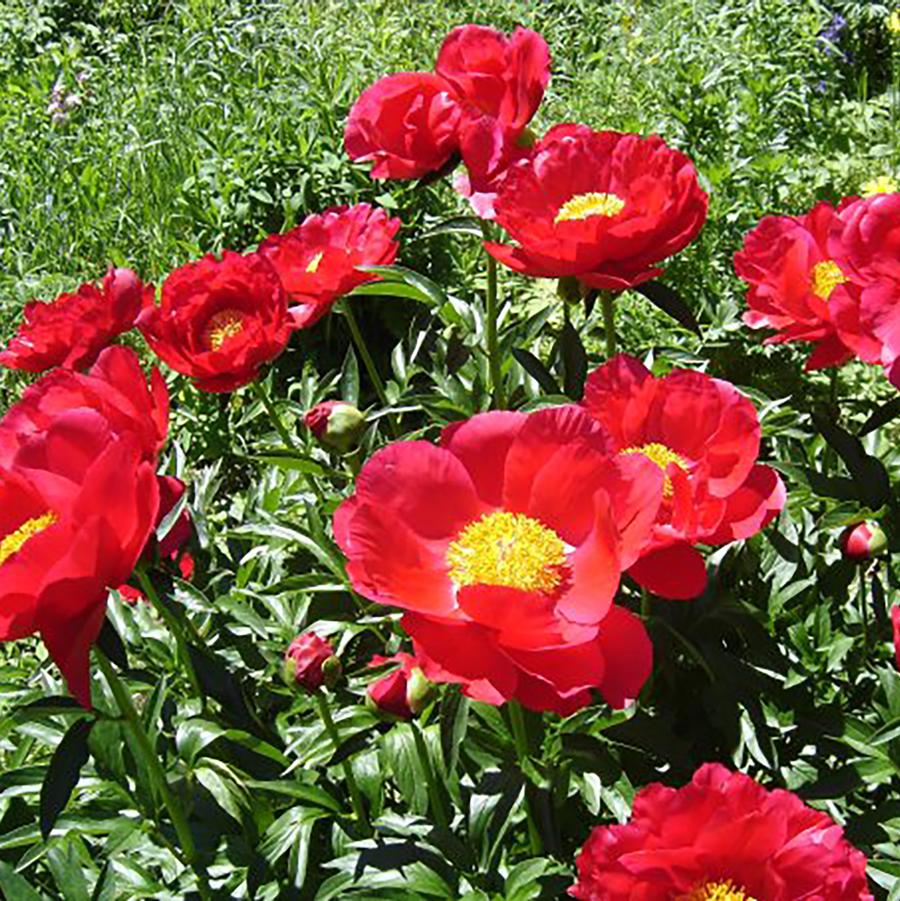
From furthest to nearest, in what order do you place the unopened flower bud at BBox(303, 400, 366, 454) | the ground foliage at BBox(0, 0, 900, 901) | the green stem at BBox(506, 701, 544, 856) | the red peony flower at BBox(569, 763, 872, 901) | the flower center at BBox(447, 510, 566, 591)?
the unopened flower bud at BBox(303, 400, 366, 454) < the ground foliage at BBox(0, 0, 900, 901) < the green stem at BBox(506, 701, 544, 856) < the flower center at BBox(447, 510, 566, 591) < the red peony flower at BBox(569, 763, 872, 901)

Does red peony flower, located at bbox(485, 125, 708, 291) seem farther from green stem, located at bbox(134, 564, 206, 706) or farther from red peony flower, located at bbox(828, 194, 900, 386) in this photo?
green stem, located at bbox(134, 564, 206, 706)

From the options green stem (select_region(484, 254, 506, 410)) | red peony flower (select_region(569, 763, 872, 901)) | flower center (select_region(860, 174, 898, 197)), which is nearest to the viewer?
red peony flower (select_region(569, 763, 872, 901))

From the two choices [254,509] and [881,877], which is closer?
[881,877]

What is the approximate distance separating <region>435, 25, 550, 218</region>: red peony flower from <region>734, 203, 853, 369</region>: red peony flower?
0.28 metres

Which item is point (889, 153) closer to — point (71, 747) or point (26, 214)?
point (26, 214)

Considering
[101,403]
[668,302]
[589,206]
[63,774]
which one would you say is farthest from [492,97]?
[63,774]

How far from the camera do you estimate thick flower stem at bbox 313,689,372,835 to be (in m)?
1.26

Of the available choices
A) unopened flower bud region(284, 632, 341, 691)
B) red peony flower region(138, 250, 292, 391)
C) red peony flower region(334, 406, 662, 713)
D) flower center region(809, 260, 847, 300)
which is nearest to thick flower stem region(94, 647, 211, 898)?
unopened flower bud region(284, 632, 341, 691)

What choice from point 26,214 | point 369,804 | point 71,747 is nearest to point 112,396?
point 71,747

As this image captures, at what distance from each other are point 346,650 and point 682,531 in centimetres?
73

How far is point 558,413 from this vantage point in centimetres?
98

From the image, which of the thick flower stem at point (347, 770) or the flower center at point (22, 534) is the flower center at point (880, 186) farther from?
the flower center at point (22, 534)

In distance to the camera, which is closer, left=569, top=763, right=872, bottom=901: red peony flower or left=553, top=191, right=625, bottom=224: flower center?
left=569, top=763, right=872, bottom=901: red peony flower

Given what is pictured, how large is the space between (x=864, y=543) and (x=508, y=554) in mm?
426
